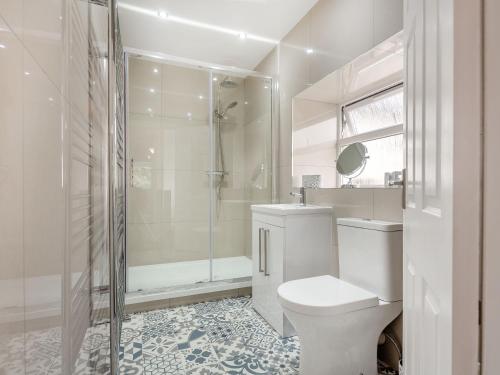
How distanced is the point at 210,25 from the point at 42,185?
2.49m

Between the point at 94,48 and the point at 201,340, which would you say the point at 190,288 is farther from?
the point at 94,48

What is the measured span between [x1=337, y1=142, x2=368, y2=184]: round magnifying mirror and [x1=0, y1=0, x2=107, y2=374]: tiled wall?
66.2 inches

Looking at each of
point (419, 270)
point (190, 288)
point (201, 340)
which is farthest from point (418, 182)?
point (190, 288)

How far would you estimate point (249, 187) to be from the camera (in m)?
3.12

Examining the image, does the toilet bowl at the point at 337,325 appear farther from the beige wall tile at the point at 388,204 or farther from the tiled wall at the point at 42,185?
the tiled wall at the point at 42,185

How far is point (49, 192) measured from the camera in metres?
0.53

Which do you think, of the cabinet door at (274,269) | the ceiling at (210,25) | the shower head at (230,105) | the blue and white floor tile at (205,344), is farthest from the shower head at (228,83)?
the blue and white floor tile at (205,344)

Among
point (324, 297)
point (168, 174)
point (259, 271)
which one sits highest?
point (168, 174)

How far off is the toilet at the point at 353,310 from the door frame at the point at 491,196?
3.05 ft

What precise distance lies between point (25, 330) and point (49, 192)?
0.25 meters

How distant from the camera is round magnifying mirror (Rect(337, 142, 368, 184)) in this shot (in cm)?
191

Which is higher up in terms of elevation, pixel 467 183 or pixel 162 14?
pixel 162 14

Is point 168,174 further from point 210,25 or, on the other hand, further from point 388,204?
point 388,204

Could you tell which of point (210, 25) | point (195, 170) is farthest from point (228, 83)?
point (195, 170)
